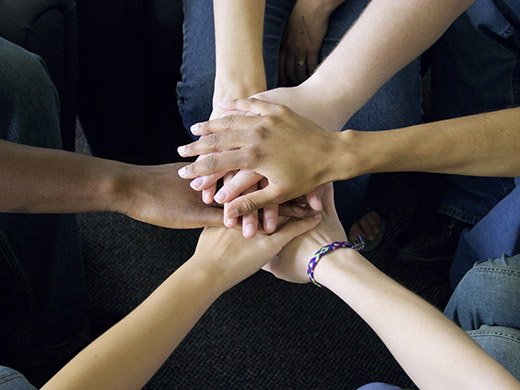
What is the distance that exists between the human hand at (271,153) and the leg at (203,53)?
0.59ft

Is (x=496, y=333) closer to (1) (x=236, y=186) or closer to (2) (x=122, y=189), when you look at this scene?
(1) (x=236, y=186)

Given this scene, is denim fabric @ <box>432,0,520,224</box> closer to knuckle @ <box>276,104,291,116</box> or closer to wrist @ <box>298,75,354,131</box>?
wrist @ <box>298,75,354,131</box>

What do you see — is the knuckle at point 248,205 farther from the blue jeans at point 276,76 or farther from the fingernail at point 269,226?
the blue jeans at point 276,76

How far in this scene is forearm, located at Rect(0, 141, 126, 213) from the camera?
0.95m

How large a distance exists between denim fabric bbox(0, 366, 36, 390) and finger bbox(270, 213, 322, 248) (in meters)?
0.41

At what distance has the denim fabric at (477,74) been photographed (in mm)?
1191

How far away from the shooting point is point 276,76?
1216mm

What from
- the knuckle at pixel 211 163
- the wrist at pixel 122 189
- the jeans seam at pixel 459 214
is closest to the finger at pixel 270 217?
the knuckle at pixel 211 163

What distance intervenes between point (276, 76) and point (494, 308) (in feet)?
1.86

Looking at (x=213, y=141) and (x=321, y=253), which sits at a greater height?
(x=213, y=141)

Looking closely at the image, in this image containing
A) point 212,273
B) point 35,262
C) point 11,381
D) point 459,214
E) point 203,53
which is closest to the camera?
point 11,381

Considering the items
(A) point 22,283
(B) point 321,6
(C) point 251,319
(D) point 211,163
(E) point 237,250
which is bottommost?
(C) point 251,319

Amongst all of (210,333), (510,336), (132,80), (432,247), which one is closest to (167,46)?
(132,80)

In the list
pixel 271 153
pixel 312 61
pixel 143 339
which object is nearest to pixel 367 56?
pixel 312 61
